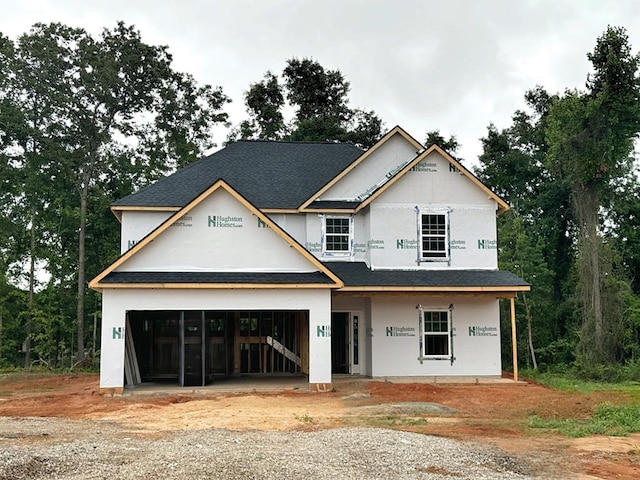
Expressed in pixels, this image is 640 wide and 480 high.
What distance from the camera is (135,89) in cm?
3419

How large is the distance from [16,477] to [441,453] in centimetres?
572

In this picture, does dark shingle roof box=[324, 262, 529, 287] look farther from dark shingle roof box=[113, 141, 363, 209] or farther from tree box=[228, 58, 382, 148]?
tree box=[228, 58, 382, 148]

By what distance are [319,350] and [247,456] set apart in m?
9.28

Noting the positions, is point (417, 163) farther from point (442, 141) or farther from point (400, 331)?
point (442, 141)

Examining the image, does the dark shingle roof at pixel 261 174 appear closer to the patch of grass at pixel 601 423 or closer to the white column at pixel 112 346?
the white column at pixel 112 346

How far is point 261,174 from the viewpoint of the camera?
2433cm

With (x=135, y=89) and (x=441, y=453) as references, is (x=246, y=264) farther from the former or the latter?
(x=135, y=89)

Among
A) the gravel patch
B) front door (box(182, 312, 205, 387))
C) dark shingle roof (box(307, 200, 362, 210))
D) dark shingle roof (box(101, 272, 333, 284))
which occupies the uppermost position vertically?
dark shingle roof (box(307, 200, 362, 210))

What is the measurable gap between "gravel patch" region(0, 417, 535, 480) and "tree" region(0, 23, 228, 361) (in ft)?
70.8

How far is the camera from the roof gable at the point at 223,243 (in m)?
18.6

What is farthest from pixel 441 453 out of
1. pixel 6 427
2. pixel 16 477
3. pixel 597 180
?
pixel 597 180

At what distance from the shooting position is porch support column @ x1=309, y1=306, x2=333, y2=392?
18.4 m

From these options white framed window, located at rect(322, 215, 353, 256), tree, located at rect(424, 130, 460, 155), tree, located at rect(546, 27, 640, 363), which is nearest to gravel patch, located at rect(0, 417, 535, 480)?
white framed window, located at rect(322, 215, 353, 256)

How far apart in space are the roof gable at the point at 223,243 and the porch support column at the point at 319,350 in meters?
1.15
